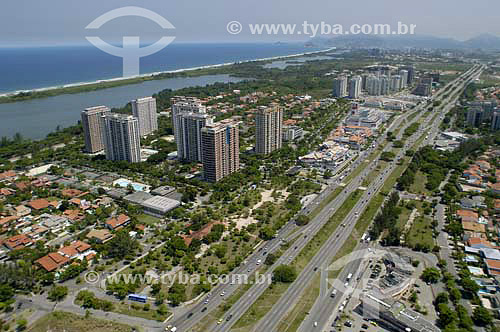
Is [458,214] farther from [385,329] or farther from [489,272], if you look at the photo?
[385,329]

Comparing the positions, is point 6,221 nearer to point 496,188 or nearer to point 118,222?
point 118,222

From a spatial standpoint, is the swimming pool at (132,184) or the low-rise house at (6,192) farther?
the swimming pool at (132,184)

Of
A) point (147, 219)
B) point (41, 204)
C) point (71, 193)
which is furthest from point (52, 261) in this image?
point (71, 193)

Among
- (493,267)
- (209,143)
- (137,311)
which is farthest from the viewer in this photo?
(209,143)

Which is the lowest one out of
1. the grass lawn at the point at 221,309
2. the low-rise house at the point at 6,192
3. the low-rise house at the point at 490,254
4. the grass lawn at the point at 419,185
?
the grass lawn at the point at 221,309

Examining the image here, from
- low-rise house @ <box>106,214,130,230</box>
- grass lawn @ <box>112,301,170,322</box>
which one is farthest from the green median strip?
low-rise house @ <box>106,214,130,230</box>

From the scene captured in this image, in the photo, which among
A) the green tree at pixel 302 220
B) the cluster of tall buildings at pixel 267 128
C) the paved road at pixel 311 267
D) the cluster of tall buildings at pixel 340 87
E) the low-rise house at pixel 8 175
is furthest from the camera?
the cluster of tall buildings at pixel 340 87

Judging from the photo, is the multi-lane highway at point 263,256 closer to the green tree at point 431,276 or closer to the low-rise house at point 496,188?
the green tree at point 431,276

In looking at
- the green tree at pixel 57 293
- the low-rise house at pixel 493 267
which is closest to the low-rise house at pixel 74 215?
the green tree at pixel 57 293

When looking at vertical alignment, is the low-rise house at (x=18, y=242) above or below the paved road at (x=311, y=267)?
above

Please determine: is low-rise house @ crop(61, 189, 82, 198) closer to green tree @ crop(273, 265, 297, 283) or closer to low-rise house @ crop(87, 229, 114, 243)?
low-rise house @ crop(87, 229, 114, 243)
